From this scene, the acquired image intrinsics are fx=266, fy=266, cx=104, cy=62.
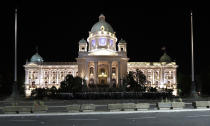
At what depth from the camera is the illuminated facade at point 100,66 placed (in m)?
87.6

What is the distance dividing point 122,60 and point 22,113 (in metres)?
66.8

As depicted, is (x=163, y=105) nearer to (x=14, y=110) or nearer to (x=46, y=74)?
(x=14, y=110)

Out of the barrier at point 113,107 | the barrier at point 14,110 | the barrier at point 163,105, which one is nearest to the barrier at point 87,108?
the barrier at point 113,107

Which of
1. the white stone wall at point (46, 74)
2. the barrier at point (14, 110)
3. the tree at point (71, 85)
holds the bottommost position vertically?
the barrier at point (14, 110)

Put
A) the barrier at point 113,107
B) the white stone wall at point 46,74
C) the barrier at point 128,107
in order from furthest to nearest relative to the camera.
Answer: the white stone wall at point 46,74 → the barrier at point 128,107 → the barrier at point 113,107

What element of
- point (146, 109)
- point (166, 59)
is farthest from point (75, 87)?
point (166, 59)

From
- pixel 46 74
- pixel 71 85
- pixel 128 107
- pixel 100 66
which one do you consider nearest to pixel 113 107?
pixel 128 107

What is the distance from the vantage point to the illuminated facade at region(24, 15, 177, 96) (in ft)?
287

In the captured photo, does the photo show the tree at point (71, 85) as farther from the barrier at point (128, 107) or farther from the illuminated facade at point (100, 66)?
the barrier at point (128, 107)

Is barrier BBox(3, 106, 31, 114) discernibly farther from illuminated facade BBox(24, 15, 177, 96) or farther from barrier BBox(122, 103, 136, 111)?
A: illuminated facade BBox(24, 15, 177, 96)

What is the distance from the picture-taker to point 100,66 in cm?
9519

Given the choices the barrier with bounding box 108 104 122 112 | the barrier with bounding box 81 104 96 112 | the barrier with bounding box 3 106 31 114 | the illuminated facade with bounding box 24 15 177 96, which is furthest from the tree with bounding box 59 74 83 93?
the barrier with bounding box 108 104 122 112

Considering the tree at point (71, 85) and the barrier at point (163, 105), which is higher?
the tree at point (71, 85)

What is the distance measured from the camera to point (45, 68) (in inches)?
3816
